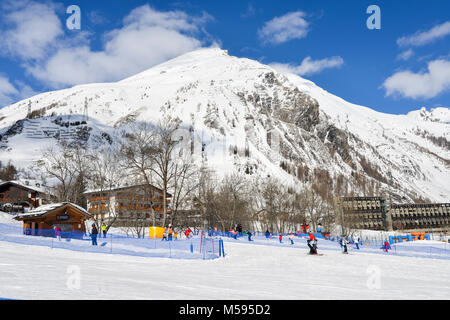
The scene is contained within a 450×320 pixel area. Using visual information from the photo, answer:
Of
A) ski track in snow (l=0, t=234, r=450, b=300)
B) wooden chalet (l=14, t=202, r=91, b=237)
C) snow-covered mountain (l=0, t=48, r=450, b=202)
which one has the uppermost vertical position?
snow-covered mountain (l=0, t=48, r=450, b=202)

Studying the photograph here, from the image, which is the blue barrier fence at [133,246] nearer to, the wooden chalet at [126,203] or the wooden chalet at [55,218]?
the wooden chalet at [55,218]

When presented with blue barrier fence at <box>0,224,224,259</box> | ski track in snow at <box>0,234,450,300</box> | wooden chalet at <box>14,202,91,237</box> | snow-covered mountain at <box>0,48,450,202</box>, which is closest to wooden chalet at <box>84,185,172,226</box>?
wooden chalet at <box>14,202,91,237</box>

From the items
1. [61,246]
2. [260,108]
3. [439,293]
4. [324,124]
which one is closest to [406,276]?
[439,293]

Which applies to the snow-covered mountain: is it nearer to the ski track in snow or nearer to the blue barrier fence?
the blue barrier fence

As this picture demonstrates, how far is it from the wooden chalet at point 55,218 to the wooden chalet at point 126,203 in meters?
8.14

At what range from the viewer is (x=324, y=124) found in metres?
185

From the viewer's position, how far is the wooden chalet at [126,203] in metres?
45.7

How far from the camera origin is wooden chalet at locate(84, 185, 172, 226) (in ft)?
150

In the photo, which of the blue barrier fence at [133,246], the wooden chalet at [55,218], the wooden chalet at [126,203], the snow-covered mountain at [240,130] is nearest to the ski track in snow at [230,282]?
the blue barrier fence at [133,246]

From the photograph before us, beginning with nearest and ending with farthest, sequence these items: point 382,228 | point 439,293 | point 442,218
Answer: point 439,293, point 382,228, point 442,218

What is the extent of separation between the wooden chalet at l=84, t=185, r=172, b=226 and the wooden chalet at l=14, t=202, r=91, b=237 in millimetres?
8143

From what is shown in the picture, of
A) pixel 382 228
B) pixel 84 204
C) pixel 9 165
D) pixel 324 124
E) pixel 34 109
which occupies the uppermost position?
pixel 34 109
